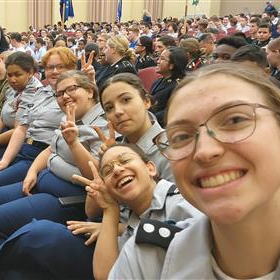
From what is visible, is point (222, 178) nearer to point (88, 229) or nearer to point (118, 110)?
point (88, 229)

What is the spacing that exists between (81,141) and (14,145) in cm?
78

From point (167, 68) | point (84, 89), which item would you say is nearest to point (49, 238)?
point (84, 89)

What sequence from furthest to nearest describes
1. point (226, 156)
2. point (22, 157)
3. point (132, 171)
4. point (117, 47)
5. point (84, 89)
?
1. point (117, 47)
2. point (22, 157)
3. point (84, 89)
4. point (132, 171)
5. point (226, 156)

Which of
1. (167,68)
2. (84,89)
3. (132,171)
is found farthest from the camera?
(167,68)

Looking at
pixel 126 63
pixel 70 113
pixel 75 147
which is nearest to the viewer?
pixel 75 147

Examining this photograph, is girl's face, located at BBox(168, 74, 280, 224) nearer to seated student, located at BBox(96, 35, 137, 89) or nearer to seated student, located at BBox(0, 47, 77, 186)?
seated student, located at BBox(0, 47, 77, 186)

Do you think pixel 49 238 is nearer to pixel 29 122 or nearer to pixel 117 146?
pixel 117 146

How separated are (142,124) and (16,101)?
1.34 metres

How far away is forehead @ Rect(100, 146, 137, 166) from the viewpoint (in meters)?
1.39

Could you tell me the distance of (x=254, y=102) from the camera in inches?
25.7

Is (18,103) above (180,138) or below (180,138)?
below

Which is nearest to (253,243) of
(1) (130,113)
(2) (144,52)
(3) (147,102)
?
(1) (130,113)

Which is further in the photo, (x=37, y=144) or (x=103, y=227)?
(x=37, y=144)

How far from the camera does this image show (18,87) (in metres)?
2.77
